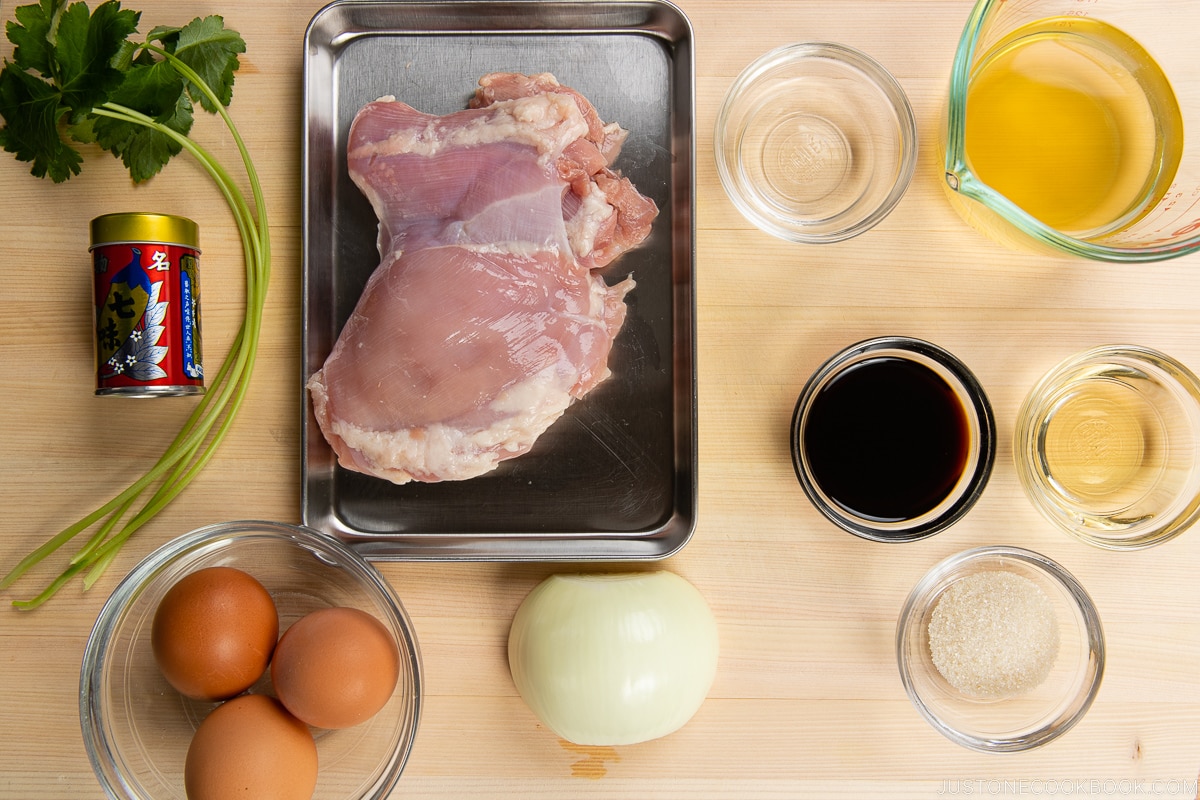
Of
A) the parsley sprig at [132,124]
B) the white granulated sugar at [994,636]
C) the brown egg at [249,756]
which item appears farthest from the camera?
the white granulated sugar at [994,636]

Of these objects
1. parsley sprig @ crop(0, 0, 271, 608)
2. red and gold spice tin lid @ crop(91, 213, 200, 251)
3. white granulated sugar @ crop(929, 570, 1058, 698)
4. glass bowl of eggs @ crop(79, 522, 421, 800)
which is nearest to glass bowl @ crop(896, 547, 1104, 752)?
white granulated sugar @ crop(929, 570, 1058, 698)

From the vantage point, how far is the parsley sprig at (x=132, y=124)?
1.05m

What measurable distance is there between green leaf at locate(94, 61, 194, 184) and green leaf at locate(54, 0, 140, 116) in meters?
0.04

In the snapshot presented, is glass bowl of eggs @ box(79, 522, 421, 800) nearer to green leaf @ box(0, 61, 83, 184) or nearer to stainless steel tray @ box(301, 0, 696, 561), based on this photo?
stainless steel tray @ box(301, 0, 696, 561)

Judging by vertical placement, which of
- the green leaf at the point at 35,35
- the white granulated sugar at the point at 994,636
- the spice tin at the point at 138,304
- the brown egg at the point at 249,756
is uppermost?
the green leaf at the point at 35,35

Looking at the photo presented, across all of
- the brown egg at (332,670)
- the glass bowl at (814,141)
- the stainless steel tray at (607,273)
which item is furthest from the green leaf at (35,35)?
the glass bowl at (814,141)

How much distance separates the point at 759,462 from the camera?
1222 millimetres

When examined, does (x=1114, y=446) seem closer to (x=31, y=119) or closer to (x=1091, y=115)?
(x=1091, y=115)

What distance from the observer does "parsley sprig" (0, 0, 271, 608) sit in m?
1.05

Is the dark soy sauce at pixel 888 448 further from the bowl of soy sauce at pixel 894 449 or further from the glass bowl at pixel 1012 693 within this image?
the glass bowl at pixel 1012 693

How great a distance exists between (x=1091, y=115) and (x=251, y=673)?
1435 millimetres

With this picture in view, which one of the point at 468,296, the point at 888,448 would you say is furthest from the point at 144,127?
the point at 888,448

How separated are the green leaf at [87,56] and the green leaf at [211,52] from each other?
0.10 meters

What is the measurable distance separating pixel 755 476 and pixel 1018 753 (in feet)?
2.01
